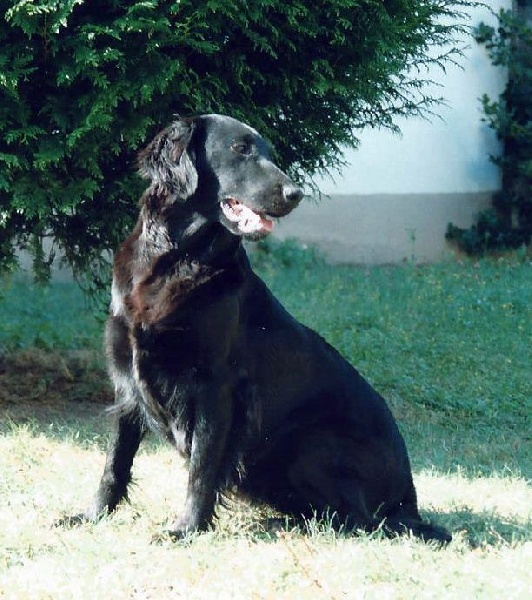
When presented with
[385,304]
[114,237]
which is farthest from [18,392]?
[385,304]

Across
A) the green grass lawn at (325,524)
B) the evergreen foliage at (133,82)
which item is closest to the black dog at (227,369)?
the green grass lawn at (325,524)

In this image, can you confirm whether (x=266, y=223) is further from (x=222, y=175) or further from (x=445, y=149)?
(x=445, y=149)

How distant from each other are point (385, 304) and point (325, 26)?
3.88 meters

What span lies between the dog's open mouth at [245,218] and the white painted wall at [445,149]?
7.59 metres

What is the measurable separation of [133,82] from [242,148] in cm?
154

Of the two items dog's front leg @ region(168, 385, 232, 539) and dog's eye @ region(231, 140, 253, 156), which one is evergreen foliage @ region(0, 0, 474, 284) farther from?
dog's front leg @ region(168, 385, 232, 539)

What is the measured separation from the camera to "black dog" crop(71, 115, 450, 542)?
13.0ft

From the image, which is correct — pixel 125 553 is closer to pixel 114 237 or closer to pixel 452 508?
pixel 452 508

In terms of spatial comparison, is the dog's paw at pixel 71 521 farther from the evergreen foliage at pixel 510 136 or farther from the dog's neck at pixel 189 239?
the evergreen foliage at pixel 510 136

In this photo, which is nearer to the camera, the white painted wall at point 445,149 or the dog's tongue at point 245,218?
the dog's tongue at point 245,218

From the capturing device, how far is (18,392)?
22.4ft

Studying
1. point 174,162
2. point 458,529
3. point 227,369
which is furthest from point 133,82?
point 458,529

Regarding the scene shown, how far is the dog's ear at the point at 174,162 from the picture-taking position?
160 inches

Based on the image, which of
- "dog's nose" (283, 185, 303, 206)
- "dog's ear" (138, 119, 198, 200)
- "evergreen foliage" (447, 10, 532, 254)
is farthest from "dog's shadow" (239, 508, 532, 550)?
"evergreen foliage" (447, 10, 532, 254)
